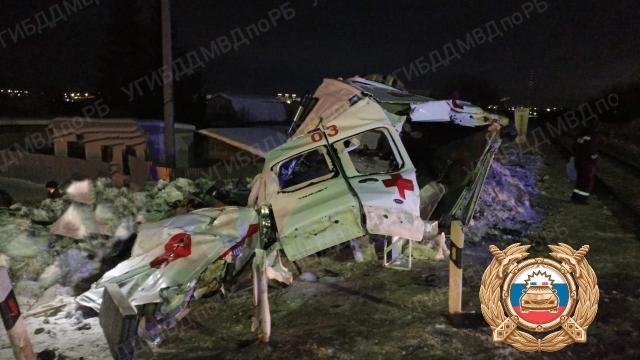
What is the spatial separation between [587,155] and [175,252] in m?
7.98

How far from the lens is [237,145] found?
1451 centimetres

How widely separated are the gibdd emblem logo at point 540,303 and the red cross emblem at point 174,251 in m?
2.83

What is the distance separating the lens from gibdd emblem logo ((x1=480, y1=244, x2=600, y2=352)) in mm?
4000

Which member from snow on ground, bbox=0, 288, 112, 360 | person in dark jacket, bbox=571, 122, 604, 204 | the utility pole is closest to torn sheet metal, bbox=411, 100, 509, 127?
person in dark jacket, bbox=571, 122, 604, 204

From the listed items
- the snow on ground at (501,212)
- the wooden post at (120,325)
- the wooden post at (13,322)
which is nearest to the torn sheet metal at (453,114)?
the snow on ground at (501,212)

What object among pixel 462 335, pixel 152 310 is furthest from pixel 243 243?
pixel 462 335

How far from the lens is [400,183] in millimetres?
4836

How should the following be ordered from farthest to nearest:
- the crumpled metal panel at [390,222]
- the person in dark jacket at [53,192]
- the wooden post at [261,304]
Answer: the person in dark jacket at [53,192] → the crumpled metal panel at [390,222] → the wooden post at [261,304]

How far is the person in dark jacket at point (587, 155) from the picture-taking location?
9211 mm

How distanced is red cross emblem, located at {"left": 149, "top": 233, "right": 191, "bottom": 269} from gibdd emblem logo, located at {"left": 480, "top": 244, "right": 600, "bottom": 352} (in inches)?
111

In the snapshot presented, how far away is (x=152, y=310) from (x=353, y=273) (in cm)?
248

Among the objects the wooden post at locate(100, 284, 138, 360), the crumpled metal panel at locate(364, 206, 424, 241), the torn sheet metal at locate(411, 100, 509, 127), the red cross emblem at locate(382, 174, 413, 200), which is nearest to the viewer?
the wooden post at locate(100, 284, 138, 360)

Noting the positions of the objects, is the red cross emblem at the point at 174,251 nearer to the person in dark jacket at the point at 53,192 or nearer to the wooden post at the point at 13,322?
the wooden post at the point at 13,322

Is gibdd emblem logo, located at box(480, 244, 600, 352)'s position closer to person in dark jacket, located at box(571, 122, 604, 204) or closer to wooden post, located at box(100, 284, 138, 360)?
wooden post, located at box(100, 284, 138, 360)
